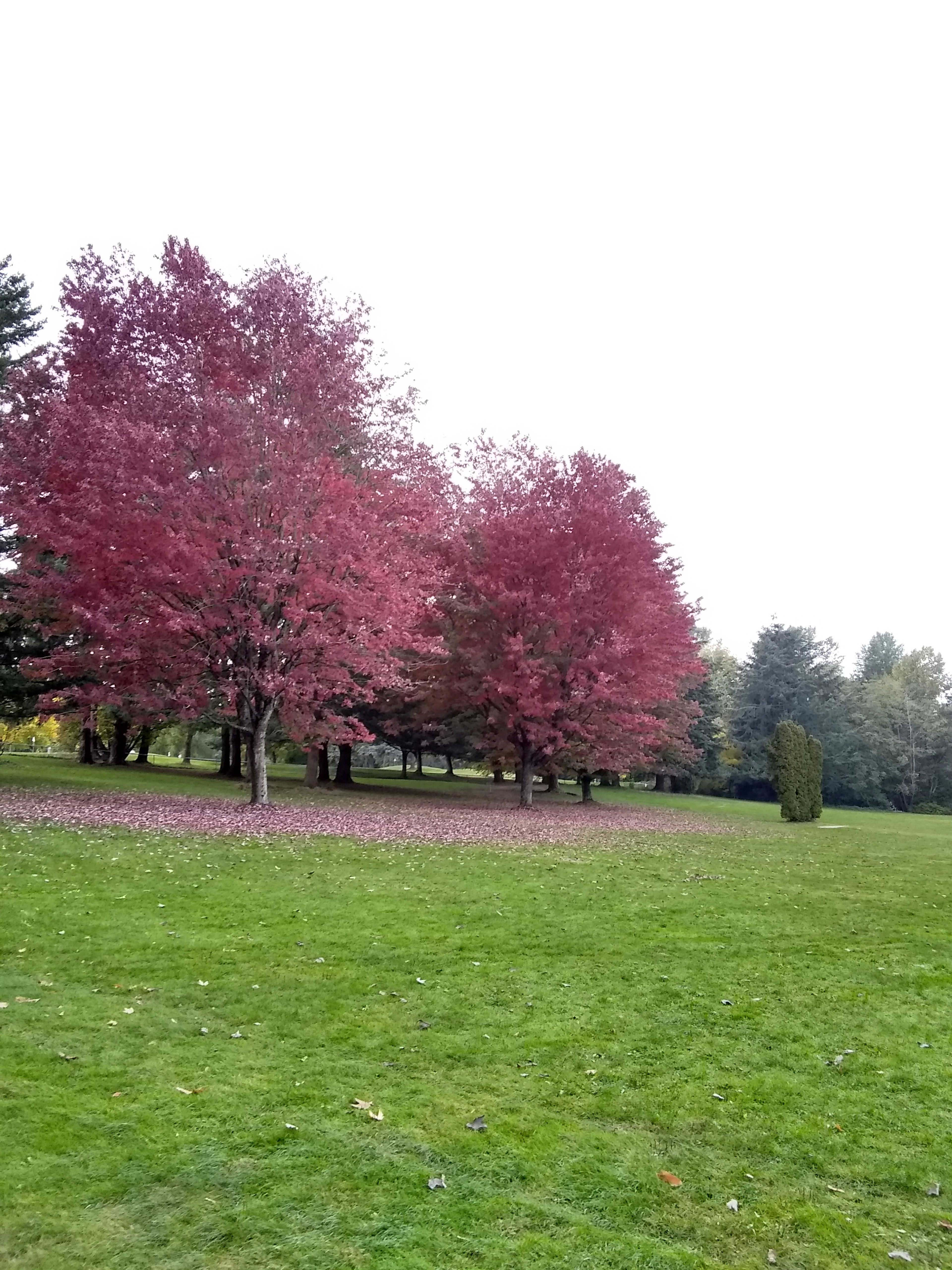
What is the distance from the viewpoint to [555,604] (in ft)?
82.9

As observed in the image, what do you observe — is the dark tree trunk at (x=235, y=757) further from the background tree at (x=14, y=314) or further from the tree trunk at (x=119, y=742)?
the background tree at (x=14, y=314)

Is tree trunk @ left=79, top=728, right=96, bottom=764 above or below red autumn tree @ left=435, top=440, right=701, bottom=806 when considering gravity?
below

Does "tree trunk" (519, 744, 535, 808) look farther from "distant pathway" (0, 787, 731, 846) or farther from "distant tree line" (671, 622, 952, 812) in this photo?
"distant tree line" (671, 622, 952, 812)

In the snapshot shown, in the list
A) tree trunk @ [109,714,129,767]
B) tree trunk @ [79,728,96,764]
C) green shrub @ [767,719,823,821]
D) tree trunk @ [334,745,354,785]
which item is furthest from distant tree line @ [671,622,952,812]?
tree trunk @ [79,728,96,764]

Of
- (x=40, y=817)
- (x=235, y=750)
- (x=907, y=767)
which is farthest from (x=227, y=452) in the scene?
(x=907, y=767)

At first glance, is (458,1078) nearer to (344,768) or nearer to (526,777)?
(526,777)

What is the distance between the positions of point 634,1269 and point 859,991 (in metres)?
5.04

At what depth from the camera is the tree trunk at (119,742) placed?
3916 centimetres

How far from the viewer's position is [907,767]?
2269 inches

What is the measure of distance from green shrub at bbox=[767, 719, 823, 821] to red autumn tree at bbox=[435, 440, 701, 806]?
15.6ft

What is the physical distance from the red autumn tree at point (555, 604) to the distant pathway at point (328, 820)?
355cm

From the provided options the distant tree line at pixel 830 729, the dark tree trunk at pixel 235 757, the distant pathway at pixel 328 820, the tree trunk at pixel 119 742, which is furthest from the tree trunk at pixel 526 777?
the distant tree line at pixel 830 729

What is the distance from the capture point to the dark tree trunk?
40.6 m

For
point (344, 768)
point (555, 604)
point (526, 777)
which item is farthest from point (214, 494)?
point (344, 768)
